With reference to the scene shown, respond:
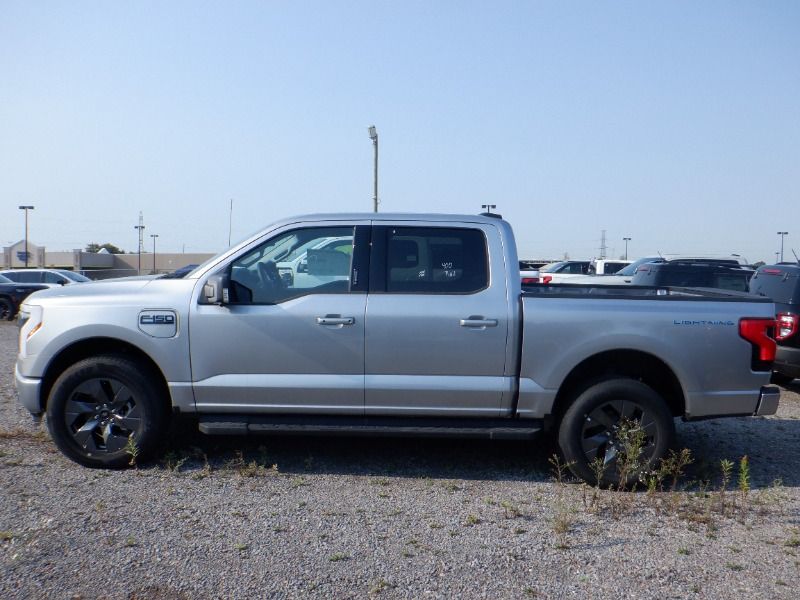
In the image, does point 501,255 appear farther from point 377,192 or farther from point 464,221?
point 377,192

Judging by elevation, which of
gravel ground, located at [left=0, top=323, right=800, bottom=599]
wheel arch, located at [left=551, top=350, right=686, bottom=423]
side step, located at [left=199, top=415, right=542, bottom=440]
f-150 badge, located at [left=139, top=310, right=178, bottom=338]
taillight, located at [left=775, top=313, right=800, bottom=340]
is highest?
f-150 badge, located at [left=139, top=310, right=178, bottom=338]

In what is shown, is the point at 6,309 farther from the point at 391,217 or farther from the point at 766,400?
the point at 766,400

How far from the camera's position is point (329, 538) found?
460cm

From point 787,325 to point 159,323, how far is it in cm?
698

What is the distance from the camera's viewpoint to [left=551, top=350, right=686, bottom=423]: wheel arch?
5746mm

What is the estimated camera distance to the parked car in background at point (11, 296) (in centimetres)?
2072

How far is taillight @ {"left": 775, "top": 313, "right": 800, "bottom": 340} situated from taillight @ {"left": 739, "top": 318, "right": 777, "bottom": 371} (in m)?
3.49

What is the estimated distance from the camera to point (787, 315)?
8.80m

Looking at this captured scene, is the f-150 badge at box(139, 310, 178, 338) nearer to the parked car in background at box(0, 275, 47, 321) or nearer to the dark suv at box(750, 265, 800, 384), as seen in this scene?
the dark suv at box(750, 265, 800, 384)

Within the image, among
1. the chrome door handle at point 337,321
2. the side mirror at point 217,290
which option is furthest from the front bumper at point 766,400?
the side mirror at point 217,290

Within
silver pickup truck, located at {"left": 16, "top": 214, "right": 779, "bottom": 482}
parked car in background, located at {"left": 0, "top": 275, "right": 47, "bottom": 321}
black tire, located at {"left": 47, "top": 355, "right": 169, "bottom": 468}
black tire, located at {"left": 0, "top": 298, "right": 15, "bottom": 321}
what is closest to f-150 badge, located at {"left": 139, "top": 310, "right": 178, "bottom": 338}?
silver pickup truck, located at {"left": 16, "top": 214, "right": 779, "bottom": 482}

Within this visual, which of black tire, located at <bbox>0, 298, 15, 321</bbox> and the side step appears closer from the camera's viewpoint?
the side step

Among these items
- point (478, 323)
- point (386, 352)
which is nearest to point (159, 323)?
point (386, 352)

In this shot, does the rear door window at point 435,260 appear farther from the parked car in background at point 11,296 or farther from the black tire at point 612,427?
the parked car in background at point 11,296
